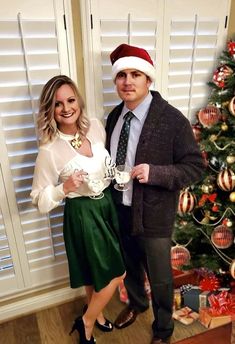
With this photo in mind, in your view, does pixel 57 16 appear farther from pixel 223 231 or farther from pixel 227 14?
pixel 223 231

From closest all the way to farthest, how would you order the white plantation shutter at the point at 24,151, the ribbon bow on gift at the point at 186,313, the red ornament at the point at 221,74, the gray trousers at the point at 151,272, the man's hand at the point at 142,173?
the man's hand at the point at 142,173 → the white plantation shutter at the point at 24,151 → the gray trousers at the point at 151,272 → the red ornament at the point at 221,74 → the ribbon bow on gift at the point at 186,313

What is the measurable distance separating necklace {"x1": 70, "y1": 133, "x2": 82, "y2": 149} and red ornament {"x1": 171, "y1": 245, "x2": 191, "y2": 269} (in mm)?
972

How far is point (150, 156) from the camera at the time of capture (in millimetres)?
1484

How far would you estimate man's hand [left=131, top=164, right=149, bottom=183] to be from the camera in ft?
4.63

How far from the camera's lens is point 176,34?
1.76 meters

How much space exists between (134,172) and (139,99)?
373 mm

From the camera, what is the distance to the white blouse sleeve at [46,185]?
4.84ft

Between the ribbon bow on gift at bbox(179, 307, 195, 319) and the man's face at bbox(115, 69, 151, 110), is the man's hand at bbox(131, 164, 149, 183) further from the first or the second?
the ribbon bow on gift at bbox(179, 307, 195, 319)

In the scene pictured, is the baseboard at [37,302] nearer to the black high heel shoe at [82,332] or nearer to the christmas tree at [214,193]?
the black high heel shoe at [82,332]

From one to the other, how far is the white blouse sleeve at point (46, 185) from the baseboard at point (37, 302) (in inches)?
35.7

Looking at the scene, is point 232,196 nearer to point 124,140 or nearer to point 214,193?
point 214,193

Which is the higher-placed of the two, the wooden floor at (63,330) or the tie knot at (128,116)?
the tie knot at (128,116)

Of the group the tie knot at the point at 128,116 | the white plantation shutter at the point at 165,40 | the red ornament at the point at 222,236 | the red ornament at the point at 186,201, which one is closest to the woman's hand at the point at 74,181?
the tie knot at the point at 128,116

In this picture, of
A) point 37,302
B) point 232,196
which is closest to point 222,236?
point 232,196
